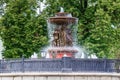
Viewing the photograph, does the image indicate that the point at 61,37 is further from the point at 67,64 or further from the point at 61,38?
the point at 67,64

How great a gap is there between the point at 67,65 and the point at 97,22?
14627 mm

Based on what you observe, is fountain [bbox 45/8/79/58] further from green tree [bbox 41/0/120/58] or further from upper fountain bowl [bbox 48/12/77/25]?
green tree [bbox 41/0/120/58]

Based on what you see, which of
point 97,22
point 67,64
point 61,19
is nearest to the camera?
point 67,64

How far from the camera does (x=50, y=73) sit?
17953 mm

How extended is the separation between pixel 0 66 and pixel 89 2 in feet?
56.4

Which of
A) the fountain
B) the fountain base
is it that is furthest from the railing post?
the fountain

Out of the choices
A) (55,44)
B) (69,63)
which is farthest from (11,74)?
(55,44)

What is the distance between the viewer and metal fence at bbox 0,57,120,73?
60.5ft

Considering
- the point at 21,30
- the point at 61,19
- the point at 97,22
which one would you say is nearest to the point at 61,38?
the point at 61,19

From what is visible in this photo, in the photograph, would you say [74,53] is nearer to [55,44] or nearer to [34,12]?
[55,44]

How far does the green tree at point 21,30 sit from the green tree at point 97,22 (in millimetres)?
1633

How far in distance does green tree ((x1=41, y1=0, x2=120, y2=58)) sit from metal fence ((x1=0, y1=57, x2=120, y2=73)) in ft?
44.4

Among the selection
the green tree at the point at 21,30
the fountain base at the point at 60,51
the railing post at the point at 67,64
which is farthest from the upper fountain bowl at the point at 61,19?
the green tree at the point at 21,30

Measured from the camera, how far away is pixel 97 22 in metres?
32.6
